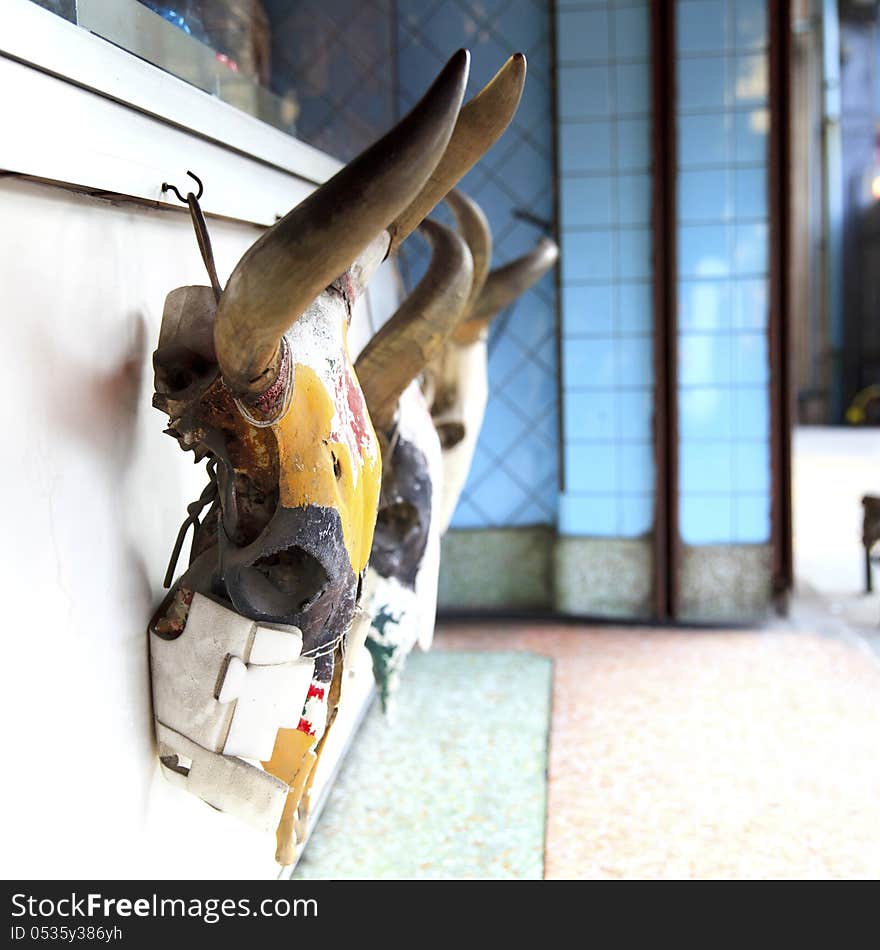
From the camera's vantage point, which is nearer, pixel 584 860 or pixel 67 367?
pixel 67 367

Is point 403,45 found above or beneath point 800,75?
beneath

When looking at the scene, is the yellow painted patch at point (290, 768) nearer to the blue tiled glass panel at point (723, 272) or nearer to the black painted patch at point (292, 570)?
the black painted patch at point (292, 570)

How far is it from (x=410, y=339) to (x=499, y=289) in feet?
3.56

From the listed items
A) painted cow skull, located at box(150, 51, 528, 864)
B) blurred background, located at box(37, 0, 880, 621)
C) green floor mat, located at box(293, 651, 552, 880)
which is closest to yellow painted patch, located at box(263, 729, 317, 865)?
painted cow skull, located at box(150, 51, 528, 864)

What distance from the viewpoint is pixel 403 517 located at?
1840 mm

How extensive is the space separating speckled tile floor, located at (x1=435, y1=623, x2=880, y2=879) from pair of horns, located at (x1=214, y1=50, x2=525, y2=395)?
61.4 inches

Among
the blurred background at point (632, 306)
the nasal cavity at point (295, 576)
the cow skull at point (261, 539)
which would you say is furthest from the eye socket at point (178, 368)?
the blurred background at point (632, 306)

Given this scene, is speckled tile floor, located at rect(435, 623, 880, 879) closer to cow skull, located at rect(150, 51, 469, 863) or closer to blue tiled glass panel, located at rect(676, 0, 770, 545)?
blue tiled glass panel, located at rect(676, 0, 770, 545)

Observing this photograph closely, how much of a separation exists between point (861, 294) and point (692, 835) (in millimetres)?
13068

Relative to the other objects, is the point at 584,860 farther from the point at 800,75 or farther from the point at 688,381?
the point at 800,75

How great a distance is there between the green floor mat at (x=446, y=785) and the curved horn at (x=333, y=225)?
4.95 ft

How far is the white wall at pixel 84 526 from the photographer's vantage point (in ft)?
Result: 3.27

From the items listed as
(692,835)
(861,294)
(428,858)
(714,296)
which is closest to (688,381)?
(714,296)
